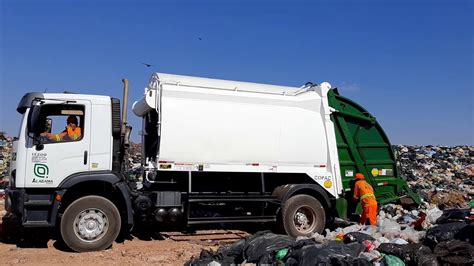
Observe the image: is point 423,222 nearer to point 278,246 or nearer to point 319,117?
point 319,117

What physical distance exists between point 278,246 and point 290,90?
3.33 meters

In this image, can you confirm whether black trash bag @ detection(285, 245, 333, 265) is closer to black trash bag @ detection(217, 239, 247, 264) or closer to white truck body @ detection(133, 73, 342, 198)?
black trash bag @ detection(217, 239, 247, 264)

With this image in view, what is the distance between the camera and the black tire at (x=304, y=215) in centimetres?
752

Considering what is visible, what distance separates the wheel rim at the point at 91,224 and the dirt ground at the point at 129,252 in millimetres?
243

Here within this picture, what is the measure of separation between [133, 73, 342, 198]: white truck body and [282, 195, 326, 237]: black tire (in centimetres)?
41

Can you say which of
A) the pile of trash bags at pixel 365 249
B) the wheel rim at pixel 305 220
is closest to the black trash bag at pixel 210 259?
the pile of trash bags at pixel 365 249

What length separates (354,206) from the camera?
8.12m

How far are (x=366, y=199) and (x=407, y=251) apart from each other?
2.58 metres

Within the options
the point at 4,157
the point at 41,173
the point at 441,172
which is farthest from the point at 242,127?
the point at 4,157

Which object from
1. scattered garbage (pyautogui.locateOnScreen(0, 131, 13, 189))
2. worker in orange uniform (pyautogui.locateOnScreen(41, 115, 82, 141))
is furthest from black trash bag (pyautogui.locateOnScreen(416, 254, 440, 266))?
scattered garbage (pyautogui.locateOnScreen(0, 131, 13, 189))

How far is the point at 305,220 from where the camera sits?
7.75 m

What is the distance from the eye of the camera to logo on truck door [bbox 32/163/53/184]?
6.27 meters

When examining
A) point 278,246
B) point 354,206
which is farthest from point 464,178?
point 278,246

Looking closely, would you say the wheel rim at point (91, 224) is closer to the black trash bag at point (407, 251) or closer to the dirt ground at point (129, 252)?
the dirt ground at point (129, 252)
